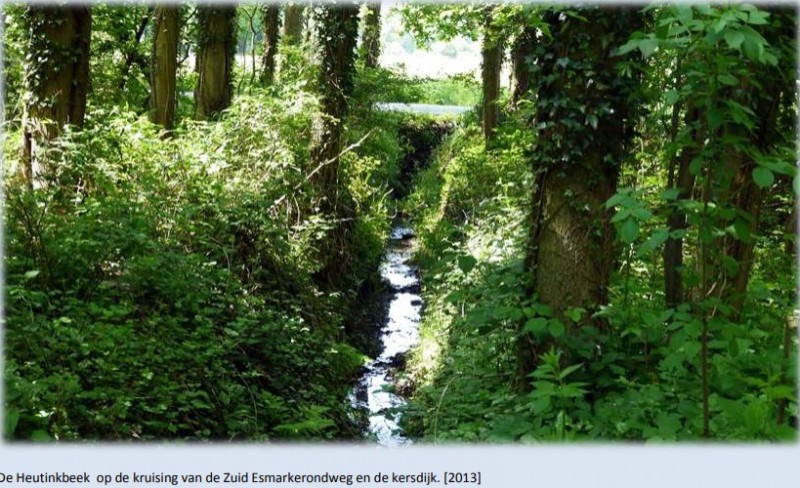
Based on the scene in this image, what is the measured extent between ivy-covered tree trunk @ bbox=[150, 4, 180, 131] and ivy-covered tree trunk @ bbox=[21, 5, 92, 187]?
11.3 ft

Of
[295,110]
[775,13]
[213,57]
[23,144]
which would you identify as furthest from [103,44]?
[775,13]

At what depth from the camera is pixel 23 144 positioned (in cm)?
760

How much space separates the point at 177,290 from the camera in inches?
258

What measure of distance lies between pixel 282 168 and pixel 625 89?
5.69 m

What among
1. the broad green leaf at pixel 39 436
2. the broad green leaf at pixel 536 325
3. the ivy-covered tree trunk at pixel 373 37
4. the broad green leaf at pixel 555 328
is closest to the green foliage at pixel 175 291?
the broad green leaf at pixel 39 436

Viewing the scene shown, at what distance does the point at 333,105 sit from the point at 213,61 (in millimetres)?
2406

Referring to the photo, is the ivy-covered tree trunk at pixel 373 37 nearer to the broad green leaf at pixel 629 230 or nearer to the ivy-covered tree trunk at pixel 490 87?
the ivy-covered tree trunk at pixel 490 87

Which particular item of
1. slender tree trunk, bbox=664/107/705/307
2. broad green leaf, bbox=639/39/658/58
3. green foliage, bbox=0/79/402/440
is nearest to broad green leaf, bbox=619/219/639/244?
broad green leaf, bbox=639/39/658/58

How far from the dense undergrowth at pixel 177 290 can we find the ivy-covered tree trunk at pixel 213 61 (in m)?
1.31

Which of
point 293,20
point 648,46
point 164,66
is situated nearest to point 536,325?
point 648,46

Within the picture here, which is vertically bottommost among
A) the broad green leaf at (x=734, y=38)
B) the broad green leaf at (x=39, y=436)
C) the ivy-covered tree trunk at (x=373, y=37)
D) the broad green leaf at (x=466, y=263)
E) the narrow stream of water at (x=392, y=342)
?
the narrow stream of water at (x=392, y=342)

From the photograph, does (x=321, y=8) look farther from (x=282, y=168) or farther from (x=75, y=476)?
(x=75, y=476)

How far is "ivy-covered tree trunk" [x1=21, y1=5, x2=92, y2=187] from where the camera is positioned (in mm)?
7660

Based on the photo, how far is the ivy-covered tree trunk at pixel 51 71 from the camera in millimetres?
7660
